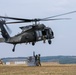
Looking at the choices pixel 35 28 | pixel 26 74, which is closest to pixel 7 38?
pixel 35 28

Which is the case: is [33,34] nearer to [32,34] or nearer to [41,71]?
[32,34]

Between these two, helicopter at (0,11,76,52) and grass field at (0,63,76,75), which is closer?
grass field at (0,63,76,75)

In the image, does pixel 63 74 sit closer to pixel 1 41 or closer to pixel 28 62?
pixel 28 62

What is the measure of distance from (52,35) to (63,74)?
81.8 ft

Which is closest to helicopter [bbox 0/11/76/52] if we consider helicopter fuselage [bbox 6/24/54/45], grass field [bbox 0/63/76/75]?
helicopter fuselage [bbox 6/24/54/45]

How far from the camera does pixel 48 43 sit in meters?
56.1

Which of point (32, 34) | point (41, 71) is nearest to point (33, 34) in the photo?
point (32, 34)

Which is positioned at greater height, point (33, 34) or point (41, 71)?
point (33, 34)

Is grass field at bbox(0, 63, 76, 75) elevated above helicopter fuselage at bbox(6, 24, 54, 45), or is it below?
below

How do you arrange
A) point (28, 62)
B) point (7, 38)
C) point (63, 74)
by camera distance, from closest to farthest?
point (63, 74) → point (28, 62) → point (7, 38)

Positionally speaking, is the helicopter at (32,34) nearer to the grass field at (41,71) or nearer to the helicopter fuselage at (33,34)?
the helicopter fuselage at (33,34)

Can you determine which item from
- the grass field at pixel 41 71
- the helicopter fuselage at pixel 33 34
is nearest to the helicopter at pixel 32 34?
the helicopter fuselage at pixel 33 34

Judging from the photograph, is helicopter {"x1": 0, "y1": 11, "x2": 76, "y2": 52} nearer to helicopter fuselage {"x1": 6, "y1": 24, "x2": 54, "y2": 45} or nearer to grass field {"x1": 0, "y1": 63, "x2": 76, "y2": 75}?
helicopter fuselage {"x1": 6, "y1": 24, "x2": 54, "y2": 45}

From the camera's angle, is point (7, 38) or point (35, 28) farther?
point (7, 38)
